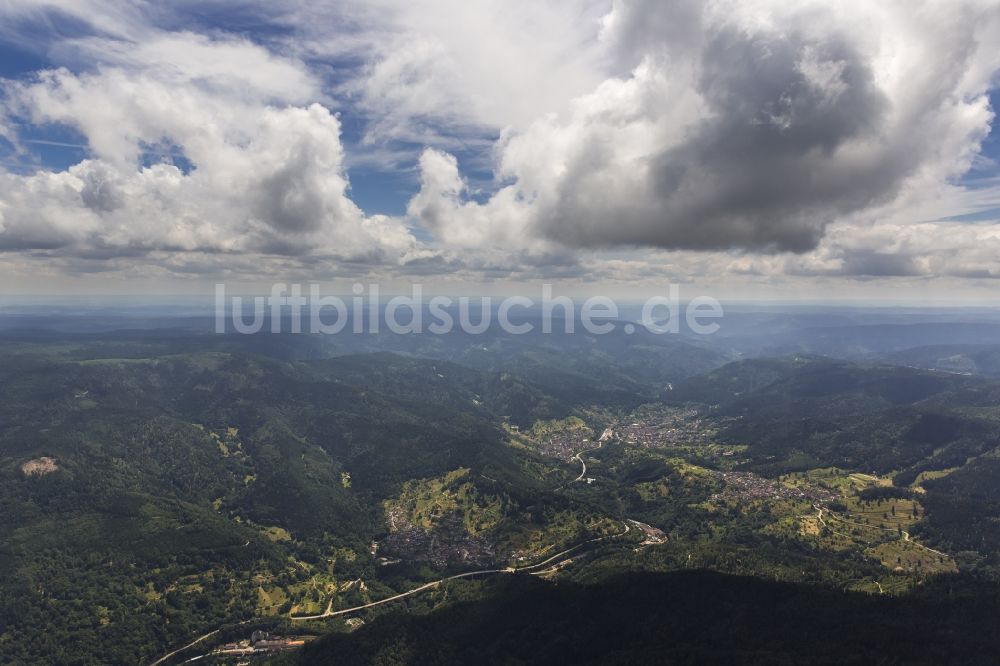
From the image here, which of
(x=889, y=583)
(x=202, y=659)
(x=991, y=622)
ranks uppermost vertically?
(x=991, y=622)

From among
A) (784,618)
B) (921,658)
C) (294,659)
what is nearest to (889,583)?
(784,618)

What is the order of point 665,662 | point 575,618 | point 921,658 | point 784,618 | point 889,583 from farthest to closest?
1. point 889,583
2. point 575,618
3. point 784,618
4. point 665,662
5. point 921,658

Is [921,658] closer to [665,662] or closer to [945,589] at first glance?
[665,662]

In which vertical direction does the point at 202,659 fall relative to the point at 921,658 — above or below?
below

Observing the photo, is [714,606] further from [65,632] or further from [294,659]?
[65,632]

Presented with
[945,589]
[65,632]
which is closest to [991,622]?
[945,589]

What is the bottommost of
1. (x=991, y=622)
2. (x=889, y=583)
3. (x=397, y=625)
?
(x=397, y=625)

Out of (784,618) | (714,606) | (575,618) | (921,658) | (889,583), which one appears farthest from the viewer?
(889,583)

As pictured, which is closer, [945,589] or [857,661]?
[857,661]

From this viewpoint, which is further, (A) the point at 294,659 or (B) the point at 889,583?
(B) the point at 889,583
